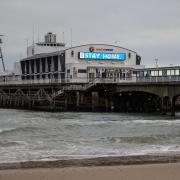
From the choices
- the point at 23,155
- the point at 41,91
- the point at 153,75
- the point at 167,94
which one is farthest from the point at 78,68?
the point at 23,155

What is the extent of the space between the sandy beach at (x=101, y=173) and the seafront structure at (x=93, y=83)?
53.0 meters

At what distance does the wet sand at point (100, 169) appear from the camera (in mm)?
14594

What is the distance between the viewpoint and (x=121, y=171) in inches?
606

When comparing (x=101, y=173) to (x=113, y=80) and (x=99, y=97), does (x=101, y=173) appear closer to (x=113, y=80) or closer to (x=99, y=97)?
(x=113, y=80)

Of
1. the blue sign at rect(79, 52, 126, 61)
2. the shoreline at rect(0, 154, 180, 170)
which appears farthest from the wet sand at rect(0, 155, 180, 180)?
the blue sign at rect(79, 52, 126, 61)

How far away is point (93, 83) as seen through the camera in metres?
81.8

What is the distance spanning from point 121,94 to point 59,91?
372 inches

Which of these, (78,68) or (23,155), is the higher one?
(78,68)

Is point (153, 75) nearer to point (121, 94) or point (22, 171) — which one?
point (121, 94)

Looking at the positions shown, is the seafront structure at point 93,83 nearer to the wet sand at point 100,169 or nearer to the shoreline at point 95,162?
the shoreline at point 95,162

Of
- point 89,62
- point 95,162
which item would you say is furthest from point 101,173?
point 89,62

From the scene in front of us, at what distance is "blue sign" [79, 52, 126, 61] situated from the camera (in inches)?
3996

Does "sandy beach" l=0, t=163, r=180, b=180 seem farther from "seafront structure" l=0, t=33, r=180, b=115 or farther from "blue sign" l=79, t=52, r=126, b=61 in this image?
"blue sign" l=79, t=52, r=126, b=61

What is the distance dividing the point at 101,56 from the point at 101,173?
289ft
